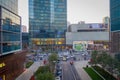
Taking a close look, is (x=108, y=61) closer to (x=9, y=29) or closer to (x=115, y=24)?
(x=115, y=24)

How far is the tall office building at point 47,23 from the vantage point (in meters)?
135

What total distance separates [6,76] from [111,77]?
20630 mm

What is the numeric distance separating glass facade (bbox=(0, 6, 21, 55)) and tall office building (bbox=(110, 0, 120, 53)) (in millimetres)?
27145

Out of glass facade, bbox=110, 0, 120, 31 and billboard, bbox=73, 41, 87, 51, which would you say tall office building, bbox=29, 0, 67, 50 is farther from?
glass facade, bbox=110, 0, 120, 31

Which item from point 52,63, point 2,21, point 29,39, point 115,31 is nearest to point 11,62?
point 2,21

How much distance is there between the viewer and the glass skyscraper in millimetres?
35594

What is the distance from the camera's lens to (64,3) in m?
137

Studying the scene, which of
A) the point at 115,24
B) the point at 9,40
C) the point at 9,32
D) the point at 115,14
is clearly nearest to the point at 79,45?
the point at 115,24

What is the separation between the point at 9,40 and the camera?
40.0 meters

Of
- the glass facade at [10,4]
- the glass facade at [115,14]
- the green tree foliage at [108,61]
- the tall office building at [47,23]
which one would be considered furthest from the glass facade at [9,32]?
the tall office building at [47,23]

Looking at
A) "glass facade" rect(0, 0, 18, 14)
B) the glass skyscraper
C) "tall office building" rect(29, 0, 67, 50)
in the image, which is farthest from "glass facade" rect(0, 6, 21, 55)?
"tall office building" rect(29, 0, 67, 50)

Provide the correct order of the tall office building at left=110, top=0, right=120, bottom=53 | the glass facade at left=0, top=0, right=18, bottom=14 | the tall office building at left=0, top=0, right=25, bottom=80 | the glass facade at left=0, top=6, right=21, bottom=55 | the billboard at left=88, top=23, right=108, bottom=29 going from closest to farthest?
1. the glass facade at left=0, top=6, right=21, bottom=55
2. the tall office building at left=0, top=0, right=25, bottom=80
3. the glass facade at left=0, top=0, right=18, bottom=14
4. the tall office building at left=110, top=0, right=120, bottom=53
5. the billboard at left=88, top=23, right=108, bottom=29

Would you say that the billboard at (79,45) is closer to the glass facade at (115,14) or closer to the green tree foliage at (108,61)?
the glass facade at (115,14)

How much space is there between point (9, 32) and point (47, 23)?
98.7 metres
